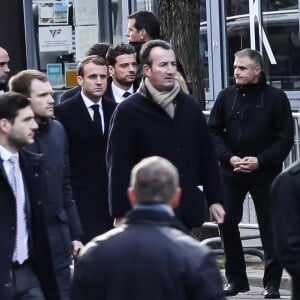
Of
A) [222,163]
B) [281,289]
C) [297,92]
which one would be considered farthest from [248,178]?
[297,92]

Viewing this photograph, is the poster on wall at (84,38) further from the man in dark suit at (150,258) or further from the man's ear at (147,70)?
the man in dark suit at (150,258)

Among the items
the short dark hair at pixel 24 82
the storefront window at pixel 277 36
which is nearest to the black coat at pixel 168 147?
the short dark hair at pixel 24 82

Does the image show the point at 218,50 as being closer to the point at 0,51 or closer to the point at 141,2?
the point at 141,2

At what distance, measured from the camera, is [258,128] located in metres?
10.5

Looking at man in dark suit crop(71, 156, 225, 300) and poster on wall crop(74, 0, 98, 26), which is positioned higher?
poster on wall crop(74, 0, 98, 26)

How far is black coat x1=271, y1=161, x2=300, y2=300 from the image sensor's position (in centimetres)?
621

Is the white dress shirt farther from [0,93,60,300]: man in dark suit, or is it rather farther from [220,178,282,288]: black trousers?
[220,178,282,288]: black trousers

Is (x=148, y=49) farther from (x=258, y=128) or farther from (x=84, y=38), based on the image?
(x=84, y=38)

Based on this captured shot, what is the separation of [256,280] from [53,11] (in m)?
Answer: 7.26

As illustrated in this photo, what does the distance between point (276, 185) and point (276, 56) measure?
9992mm

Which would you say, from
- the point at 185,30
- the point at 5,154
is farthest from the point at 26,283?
the point at 185,30

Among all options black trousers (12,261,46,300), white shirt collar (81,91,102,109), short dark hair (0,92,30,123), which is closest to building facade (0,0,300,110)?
white shirt collar (81,91,102,109)

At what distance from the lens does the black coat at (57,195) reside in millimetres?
8273

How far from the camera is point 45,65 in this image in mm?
17719
